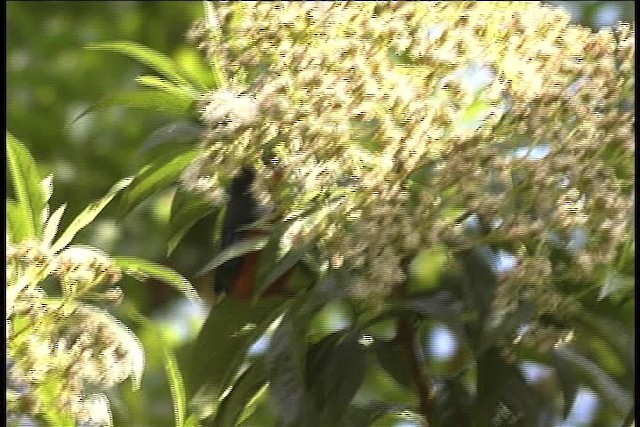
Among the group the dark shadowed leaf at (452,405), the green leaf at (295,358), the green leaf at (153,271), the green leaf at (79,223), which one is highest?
the green leaf at (79,223)

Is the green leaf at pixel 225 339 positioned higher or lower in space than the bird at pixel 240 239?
lower

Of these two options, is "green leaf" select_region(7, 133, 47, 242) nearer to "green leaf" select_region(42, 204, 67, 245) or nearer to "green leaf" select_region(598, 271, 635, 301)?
"green leaf" select_region(42, 204, 67, 245)

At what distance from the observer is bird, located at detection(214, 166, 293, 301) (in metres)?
0.64

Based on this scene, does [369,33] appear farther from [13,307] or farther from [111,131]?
[111,131]

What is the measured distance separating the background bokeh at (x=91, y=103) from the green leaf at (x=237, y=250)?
223mm

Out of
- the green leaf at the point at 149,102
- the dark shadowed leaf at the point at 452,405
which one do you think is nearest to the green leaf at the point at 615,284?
the dark shadowed leaf at the point at 452,405

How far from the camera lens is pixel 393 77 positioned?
543 mm

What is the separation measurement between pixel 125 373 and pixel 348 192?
184 millimetres

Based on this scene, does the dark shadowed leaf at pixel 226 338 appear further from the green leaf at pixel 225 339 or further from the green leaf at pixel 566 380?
the green leaf at pixel 566 380

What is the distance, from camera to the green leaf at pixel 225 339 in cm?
63

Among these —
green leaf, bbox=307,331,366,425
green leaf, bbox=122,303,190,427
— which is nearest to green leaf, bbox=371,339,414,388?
green leaf, bbox=307,331,366,425

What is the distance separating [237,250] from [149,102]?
148mm

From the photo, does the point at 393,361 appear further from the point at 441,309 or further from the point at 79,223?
the point at 79,223

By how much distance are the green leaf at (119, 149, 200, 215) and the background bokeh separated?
0.53ft
